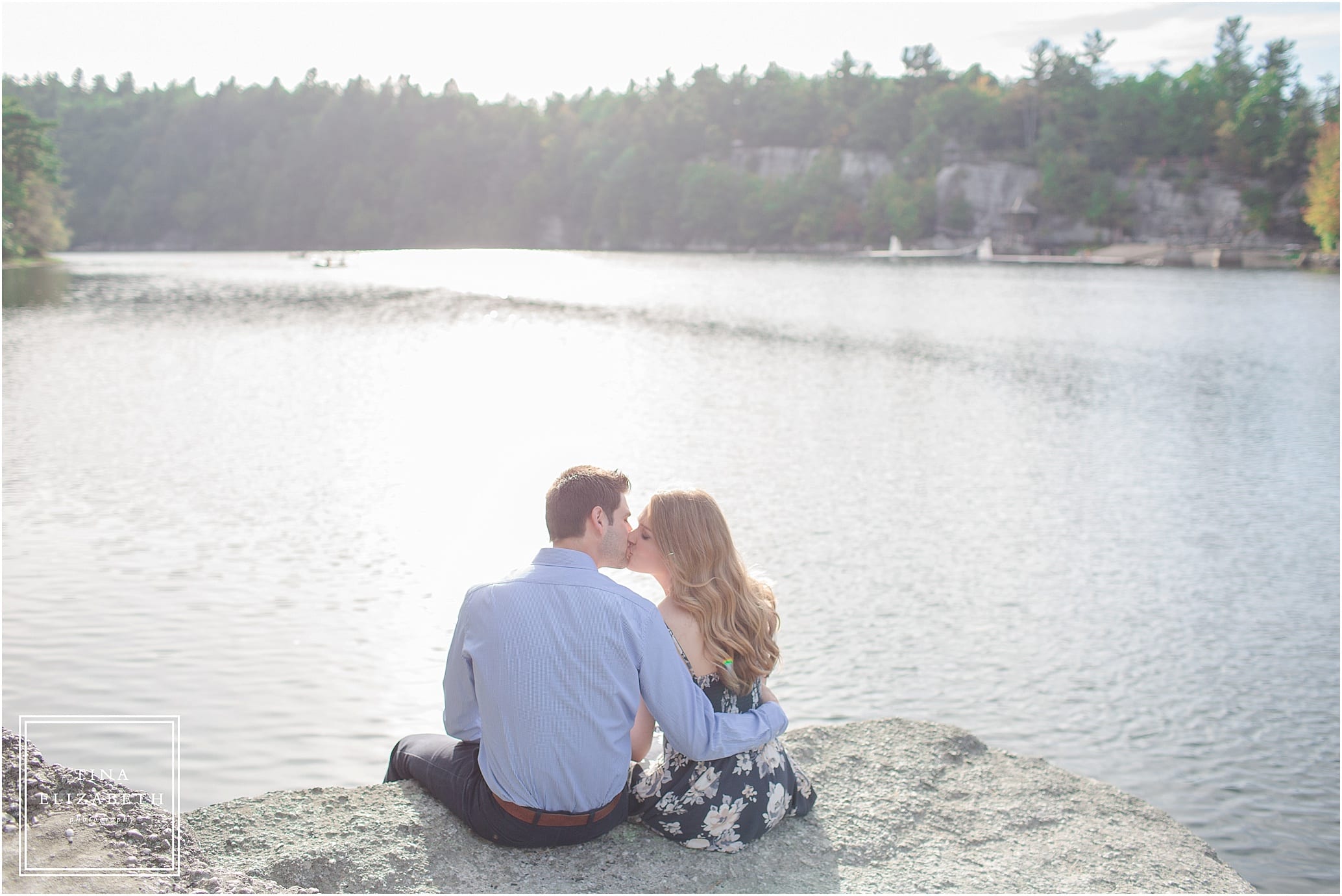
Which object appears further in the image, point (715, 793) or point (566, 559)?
point (715, 793)

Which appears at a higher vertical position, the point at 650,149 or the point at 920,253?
the point at 650,149

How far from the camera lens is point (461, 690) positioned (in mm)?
3188

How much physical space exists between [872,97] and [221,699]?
101 meters

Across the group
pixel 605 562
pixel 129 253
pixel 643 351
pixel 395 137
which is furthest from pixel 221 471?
pixel 395 137

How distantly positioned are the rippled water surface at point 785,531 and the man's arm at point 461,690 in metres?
2.82

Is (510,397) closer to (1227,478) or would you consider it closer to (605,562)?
(1227,478)

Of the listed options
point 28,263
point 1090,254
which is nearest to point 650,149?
point 1090,254

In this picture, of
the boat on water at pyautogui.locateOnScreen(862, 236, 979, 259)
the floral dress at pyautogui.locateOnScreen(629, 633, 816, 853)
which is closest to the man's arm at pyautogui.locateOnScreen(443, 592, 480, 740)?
the floral dress at pyautogui.locateOnScreen(629, 633, 816, 853)

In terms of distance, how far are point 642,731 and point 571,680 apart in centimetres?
37

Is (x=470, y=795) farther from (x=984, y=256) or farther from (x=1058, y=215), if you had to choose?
(x=1058, y=215)

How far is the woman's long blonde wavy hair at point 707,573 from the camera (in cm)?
308

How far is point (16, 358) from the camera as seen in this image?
20734 mm

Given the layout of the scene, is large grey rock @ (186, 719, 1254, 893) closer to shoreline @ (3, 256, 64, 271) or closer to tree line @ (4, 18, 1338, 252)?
shoreline @ (3, 256, 64, 271)

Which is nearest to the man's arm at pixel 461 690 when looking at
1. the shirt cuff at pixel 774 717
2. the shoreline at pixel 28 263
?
the shirt cuff at pixel 774 717
